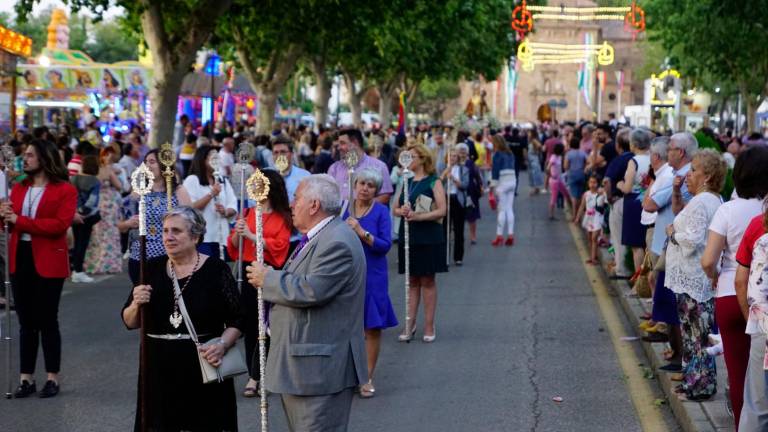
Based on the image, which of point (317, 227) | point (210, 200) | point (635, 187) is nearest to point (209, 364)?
point (317, 227)

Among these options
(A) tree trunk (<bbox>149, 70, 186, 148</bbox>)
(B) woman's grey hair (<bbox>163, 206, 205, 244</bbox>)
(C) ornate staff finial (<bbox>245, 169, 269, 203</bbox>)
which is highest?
(A) tree trunk (<bbox>149, 70, 186, 148</bbox>)

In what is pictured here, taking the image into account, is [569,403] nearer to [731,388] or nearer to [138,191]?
[731,388]

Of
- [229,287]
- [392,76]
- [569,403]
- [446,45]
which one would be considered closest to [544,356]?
[569,403]

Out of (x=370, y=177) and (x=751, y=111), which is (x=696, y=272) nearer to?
(x=370, y=177)

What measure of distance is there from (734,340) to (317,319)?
8.09 ft

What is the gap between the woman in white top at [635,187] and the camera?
13.6m

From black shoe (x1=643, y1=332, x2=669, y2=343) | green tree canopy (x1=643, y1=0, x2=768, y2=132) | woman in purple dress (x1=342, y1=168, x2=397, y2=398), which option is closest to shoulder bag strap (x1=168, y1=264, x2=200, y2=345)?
woman in purple dress (x1=342, y1=168, x2=397, y2=398)

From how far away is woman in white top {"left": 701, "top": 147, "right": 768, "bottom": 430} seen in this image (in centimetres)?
702

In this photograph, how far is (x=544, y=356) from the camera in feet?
37.1

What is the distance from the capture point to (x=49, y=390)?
9.52 metres

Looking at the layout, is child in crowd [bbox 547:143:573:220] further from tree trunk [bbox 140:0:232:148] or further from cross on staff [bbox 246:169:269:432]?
cross on staff [bbox 246:169:269:432]

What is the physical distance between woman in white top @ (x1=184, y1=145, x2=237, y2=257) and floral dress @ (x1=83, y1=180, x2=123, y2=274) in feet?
19.8

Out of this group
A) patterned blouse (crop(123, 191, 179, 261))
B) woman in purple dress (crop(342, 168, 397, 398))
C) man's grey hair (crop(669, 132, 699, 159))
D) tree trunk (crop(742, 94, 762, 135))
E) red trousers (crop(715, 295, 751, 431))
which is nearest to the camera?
red trousers (crop(715, 295, 751, 431))

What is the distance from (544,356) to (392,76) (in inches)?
2067
